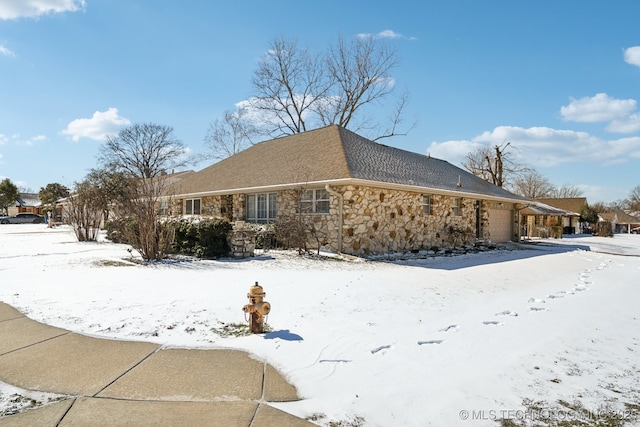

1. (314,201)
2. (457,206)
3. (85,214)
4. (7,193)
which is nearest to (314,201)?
(314,201)

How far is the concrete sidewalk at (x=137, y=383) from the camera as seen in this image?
2.94m

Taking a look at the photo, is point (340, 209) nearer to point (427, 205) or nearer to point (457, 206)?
point (427, 205)

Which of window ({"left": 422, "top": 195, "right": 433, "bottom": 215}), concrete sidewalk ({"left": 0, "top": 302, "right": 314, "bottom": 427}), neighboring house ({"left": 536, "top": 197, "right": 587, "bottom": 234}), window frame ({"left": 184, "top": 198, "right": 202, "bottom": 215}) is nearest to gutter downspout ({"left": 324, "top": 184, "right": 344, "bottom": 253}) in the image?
window ({"left": 422, "top": 195, "right": 433, "bottom": 215})

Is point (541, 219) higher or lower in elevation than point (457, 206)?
lower

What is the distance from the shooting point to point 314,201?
48.4 ft

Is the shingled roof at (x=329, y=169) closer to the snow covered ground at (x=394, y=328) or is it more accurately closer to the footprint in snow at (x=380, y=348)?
the snow covered ground at (x=394, y=328)

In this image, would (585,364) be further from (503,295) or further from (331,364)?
(503,295)

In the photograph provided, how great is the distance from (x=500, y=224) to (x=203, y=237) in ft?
57.7

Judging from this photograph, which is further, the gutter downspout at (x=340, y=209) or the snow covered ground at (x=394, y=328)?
the gutter downspout at (x=340, y=209)

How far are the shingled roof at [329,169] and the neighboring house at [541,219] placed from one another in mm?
10532

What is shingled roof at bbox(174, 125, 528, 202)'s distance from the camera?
1431 centimetres

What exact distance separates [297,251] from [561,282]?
8.13 meters

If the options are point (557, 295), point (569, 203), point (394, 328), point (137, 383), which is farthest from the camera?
point (569, 203)

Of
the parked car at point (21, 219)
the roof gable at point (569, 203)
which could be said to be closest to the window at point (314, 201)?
the parked car at point (21, 219)
